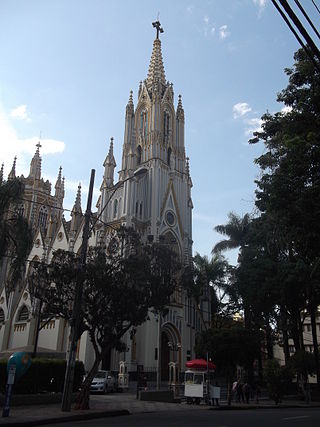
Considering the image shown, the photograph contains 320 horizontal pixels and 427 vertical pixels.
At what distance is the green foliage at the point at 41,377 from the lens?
19.2 m

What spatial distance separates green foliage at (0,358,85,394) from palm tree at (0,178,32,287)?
4045 mm

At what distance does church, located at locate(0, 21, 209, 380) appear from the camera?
3953 centimetres

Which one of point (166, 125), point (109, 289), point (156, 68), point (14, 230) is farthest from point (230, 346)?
point (156, 68)

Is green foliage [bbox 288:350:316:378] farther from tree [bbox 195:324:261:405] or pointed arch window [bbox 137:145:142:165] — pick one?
pointed arch window [bbox 137:145:142:165]

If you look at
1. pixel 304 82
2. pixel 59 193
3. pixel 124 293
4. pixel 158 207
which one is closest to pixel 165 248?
pixel 124 293

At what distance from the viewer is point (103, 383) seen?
94.4ft

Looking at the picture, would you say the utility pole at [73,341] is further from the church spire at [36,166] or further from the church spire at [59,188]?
the church spire at [36,166]

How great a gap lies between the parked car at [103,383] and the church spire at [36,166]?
43936mm

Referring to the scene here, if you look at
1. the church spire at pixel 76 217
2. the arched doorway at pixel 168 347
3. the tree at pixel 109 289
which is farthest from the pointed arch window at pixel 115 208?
the tree at pixel 109 289

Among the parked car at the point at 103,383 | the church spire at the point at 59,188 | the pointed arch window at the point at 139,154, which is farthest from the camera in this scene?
the church spire at the point at 59,188

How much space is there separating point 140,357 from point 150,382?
8.01 feet

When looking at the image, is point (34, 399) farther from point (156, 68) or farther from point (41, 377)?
point (156, 68)

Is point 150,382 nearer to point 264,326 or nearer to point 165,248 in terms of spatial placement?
point 264,326

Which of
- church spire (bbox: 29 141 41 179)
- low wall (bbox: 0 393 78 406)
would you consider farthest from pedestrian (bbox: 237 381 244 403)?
church spire (bbox: 29 141 41 179)
